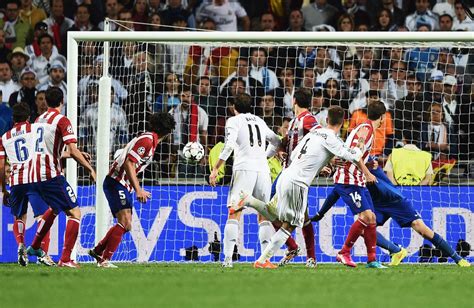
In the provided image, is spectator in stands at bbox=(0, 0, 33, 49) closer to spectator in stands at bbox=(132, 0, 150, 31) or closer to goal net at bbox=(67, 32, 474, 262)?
spectator in stands at bbox=(132, 0, 150, 31)

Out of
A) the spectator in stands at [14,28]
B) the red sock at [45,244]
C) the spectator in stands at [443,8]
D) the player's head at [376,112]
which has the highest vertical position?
the spectator in stands at [443,8]

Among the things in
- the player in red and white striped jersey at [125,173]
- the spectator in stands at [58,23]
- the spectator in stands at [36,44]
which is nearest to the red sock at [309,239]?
the player in red and white striped jersey at [125,173]

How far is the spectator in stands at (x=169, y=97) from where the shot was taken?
17.5 m

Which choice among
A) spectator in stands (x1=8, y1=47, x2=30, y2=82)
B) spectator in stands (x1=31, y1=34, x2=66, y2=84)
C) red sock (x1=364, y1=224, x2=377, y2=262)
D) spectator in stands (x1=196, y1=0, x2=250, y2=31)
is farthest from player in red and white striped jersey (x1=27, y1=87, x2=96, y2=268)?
spectator in stands (x1=196, y1=0, x2=250, y2=31)

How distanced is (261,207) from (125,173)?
1.61 metres

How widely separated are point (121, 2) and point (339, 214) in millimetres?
6837

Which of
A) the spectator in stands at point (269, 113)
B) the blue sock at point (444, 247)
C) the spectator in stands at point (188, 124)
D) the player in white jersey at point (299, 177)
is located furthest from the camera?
the spectator in stands at point (188, 124)

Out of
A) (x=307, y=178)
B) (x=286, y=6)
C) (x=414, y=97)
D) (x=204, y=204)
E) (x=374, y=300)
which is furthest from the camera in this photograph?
(x=286, y=6)

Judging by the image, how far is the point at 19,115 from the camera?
1384 cm

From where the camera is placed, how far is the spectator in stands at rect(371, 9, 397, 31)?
19.7 meters

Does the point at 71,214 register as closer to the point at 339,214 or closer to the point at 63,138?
the point at 63,138

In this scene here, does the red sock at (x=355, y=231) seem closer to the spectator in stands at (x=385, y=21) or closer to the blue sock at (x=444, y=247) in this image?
the blue sock at (x=444, y=247)

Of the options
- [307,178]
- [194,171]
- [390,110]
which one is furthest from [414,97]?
[307,178]

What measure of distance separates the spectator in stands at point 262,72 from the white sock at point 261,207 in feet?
16.3
